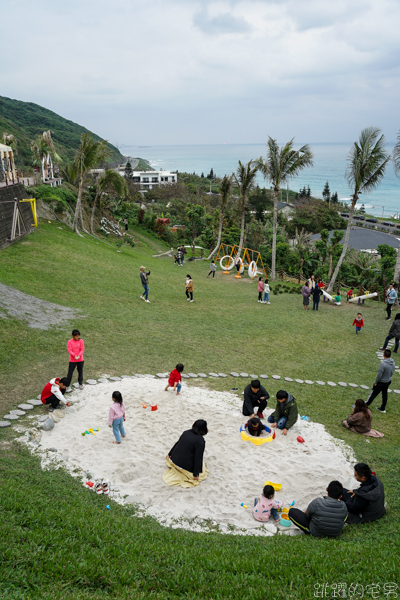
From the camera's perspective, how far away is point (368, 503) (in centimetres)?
571

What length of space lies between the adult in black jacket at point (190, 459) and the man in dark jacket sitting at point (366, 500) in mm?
2318

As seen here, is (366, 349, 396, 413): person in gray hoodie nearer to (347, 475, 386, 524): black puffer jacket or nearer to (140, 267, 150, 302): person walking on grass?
(347, 475, 386, 524): black puffer jacket

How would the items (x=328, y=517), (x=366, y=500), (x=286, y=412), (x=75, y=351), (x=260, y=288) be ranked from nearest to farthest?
(x=328, y=517) < (x=366, y=500) < (x=286, y=412) < (x=75, y=351) < (x=260, y=288)

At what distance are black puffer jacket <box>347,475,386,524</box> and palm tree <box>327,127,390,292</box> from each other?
64.4 feet

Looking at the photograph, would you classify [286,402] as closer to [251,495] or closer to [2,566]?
[251,495]

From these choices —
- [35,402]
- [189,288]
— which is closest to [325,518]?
[35,402]

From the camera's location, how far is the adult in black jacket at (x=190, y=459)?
6.28 meters

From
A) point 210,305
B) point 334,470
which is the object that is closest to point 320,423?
point 334,470

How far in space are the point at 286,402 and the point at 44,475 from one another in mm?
4718

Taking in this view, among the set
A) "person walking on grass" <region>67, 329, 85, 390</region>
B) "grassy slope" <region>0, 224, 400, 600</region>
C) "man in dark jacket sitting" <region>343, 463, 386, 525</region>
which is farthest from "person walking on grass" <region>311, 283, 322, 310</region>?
"man in dark jacket sitting" <region>343, 463, 386, 525</region>

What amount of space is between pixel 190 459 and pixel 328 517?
218 cm

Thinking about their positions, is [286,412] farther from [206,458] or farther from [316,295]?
[316,295]

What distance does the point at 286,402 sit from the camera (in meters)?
8.11

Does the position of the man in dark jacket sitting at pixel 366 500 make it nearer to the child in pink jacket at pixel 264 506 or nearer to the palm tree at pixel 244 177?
the child in pink jacket at pixel 264 506
